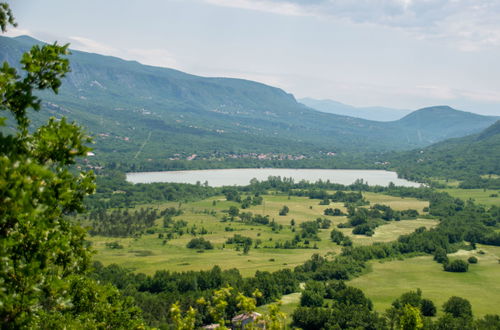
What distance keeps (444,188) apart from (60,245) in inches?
7895

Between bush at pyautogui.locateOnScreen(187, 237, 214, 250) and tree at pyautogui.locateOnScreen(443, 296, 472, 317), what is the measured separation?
53.0m

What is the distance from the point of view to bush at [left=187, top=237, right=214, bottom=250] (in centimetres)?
9958

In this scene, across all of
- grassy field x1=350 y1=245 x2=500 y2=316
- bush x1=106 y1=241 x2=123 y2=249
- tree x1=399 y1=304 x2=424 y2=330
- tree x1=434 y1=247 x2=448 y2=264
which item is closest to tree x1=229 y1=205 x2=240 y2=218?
bush x1=106 y1=241 x2=123 y2=249

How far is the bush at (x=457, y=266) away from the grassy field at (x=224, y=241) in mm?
22100

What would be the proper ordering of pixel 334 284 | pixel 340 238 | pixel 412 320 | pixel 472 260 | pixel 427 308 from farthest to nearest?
pixel 340 238, pixel 472 260, pixel 334 284, pixel 427 308, pixel 412 320

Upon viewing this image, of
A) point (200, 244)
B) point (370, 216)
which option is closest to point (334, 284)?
point (200, 244)

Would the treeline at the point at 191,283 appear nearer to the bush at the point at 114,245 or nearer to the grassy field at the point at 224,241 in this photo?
the grassy field at the point at 224,241

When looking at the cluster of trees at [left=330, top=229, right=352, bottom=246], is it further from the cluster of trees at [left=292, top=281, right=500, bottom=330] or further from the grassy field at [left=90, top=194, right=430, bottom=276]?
the cluster of trees at [left=292, top=281, right=500, bottom=330]

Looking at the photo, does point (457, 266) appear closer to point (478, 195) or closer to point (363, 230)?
point (363, 230)

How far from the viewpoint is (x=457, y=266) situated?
277 ft

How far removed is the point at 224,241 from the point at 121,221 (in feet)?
101

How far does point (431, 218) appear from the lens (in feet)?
435

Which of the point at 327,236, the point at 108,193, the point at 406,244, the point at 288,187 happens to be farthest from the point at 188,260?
the point at 288,187

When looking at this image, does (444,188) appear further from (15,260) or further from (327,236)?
(15,260)
